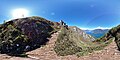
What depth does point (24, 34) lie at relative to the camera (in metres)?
38.8

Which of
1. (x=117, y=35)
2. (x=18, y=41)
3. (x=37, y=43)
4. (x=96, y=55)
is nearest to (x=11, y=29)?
(x=18, y=41)

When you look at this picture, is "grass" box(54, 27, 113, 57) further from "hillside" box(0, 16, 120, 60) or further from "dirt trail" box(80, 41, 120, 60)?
"dirt trail" box(80, 41, 120, 60)

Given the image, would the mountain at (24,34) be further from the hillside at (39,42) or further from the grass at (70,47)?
the grass at (70,47)

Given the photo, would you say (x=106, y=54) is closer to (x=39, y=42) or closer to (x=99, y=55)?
(x=99, y=55)

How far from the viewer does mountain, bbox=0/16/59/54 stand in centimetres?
3534

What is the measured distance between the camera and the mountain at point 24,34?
1391 inches

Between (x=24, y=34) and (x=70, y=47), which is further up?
(x=24, y=34)

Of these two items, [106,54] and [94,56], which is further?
[106,54]

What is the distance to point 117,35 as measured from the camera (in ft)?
112

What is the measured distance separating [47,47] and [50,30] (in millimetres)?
9286

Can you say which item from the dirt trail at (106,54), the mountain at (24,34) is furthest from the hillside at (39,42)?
the dirt trail at (106,54)

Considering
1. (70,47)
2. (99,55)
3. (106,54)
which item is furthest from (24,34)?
(106,54)

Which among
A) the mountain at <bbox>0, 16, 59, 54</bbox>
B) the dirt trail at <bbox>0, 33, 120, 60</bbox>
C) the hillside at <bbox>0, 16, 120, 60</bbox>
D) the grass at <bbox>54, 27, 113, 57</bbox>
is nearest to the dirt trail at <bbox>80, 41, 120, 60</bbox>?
the dirt trail at <bbox>0, 33, 120, 60</bbox>

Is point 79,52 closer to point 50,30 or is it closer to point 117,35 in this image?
point 117,35
